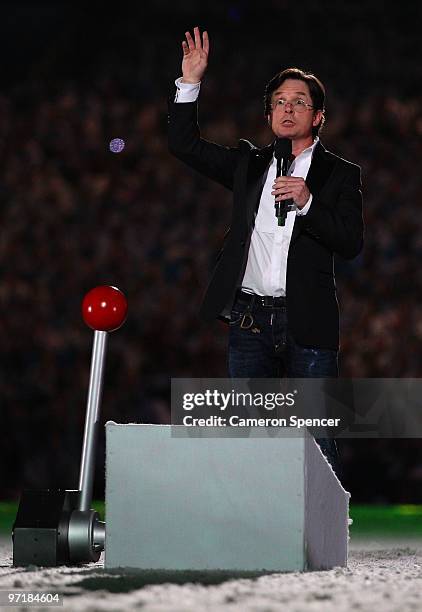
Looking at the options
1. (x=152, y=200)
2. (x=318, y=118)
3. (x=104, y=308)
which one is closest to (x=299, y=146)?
(x=318, y=118)

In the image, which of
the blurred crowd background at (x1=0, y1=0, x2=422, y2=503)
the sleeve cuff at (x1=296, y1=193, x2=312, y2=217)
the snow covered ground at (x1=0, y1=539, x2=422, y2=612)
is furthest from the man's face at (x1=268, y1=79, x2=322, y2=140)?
the blurred crowd background at (x1=0, y1=0, x2=422, y2=503)

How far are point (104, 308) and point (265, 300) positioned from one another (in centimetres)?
38

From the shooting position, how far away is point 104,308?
2.65 metres

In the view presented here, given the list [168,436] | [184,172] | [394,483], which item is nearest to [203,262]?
[184,172]

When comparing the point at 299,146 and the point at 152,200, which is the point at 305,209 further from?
the point at 152,200

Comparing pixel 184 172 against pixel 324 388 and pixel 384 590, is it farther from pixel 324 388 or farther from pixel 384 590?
pixel 384 590

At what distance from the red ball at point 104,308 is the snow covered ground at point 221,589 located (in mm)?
574

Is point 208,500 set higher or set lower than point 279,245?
lower

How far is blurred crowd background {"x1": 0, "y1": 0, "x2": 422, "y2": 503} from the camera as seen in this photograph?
20.6 feet

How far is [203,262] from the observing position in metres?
7.04

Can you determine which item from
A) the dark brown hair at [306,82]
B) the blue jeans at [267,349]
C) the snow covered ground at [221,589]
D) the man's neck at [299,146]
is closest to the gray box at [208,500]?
the snow covered ground at [221,589]

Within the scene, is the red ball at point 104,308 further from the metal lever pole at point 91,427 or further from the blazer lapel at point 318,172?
the blazer lapel at point 318,172

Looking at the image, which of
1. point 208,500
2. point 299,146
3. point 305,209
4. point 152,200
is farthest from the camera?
point 152,200

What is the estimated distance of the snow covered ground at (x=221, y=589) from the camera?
180 centimetres
